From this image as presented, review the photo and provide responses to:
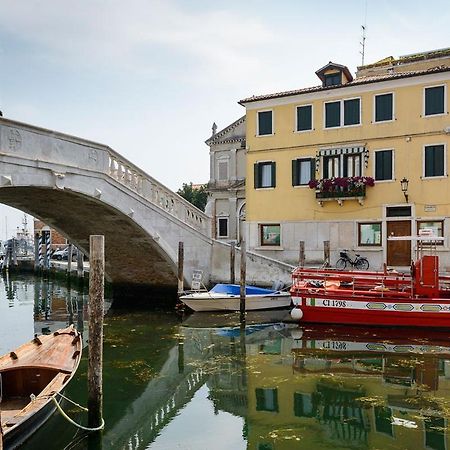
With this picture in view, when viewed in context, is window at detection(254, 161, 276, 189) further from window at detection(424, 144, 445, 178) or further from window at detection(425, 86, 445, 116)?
window at detection(425, 86, 445, 116)

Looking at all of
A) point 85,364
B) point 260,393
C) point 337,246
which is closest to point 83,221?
point 85,364

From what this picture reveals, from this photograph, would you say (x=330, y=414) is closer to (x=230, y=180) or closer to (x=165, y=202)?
(x=165, y=202)

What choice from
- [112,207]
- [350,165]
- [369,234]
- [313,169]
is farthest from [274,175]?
[112,207]

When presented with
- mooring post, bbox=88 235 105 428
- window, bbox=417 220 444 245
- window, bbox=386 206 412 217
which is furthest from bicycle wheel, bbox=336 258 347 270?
mooring post, bbox=88 235 105 428

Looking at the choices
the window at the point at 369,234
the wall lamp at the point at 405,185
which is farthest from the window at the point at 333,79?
the window at the point at 369,234

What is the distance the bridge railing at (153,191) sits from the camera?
12.2 metres

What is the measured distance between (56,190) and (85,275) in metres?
10.7

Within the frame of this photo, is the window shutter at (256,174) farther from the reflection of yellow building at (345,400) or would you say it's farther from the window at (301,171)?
the reflection of yellow building at (345,400)

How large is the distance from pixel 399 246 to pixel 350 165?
282 cm

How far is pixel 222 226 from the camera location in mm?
25859

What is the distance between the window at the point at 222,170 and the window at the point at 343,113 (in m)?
10.2

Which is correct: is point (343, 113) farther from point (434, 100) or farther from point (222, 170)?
point (222, 170)

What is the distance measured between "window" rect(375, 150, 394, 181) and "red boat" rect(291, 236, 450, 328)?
4.67m

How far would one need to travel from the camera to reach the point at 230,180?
25656mm
